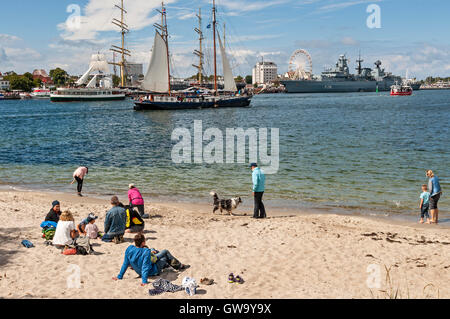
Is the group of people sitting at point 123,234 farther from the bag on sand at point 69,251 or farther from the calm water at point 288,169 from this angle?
the calm water at point 288,169

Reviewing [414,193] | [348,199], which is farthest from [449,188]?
[348,199]

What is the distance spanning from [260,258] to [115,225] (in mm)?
4176

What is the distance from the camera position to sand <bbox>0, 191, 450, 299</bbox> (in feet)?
26.9

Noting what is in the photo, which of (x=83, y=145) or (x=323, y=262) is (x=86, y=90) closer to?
(x=83, y=145)

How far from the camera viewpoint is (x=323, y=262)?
9.77 m

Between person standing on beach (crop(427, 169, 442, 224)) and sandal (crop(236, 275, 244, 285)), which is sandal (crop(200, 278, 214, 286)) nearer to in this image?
sandal (crop(236, 275, 244, 285))

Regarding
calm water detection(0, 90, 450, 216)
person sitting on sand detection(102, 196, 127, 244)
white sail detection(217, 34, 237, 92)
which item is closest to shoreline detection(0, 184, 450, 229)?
calm water detection(0, 90, 450, 216)

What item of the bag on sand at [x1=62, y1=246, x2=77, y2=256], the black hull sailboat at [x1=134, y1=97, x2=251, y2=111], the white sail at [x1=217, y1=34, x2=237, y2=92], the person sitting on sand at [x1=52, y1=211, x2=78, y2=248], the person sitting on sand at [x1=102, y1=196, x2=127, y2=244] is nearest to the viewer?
the bag on sand at [x1=62, y1=246, x2=77, y2=256]

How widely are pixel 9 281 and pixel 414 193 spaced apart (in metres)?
16.6

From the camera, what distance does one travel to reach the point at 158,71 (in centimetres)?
8344

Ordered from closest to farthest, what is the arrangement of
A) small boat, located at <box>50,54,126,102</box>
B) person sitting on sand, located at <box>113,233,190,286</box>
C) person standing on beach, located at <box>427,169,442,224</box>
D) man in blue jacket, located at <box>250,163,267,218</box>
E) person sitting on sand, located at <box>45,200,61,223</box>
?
person sitting on sand, located at <box>113,233,190,286</box>, person sitting on sand, located at <box>45,200,61,223</box>, person standing on beach, located at <box>427,169,442,224</box>, man in blue jacket, located at <box>250,163,267,218</box>, small boat, located at <box>50,54,126,102</box>

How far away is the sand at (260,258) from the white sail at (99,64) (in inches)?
6134

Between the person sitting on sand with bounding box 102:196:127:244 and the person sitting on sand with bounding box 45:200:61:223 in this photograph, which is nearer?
the person sitting on sand with bounding box 102:196:127:244

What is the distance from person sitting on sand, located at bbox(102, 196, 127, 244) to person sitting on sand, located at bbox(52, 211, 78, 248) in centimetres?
96
